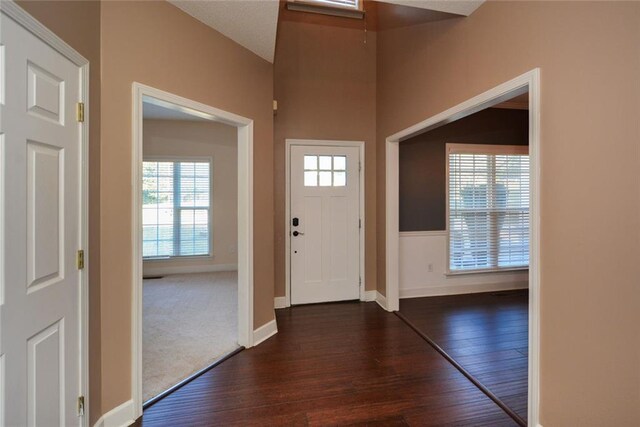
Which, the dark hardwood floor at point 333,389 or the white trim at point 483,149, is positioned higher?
the white trim at point 483,149

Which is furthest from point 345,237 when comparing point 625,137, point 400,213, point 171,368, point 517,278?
point 625,137

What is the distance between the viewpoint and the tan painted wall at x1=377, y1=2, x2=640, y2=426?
1.29m

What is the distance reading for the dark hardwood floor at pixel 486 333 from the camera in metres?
2.32

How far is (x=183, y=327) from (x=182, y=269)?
2.81m

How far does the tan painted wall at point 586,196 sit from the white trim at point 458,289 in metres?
2.57

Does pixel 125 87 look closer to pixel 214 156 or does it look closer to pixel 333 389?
pixel 333 389

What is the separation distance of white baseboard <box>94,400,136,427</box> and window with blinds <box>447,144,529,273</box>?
12.8 ft

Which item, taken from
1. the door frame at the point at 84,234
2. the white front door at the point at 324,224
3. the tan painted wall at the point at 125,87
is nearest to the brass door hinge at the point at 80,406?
the door frame at the point at 84,234

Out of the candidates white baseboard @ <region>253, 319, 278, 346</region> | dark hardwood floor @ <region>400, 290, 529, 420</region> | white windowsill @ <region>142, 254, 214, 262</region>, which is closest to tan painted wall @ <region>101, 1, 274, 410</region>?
white baseboard @ <region>253, 319, 278, 346</region>

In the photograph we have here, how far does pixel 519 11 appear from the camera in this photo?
178cm

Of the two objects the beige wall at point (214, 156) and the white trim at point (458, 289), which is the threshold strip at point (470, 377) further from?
the beige wall at point (214, 156)

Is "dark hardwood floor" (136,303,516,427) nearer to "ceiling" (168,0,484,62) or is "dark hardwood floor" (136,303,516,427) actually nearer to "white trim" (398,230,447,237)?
"white trim" (398,230,447,237)

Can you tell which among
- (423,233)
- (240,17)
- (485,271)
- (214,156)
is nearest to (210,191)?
(214,156)

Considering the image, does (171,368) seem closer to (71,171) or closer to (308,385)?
(308,385)
